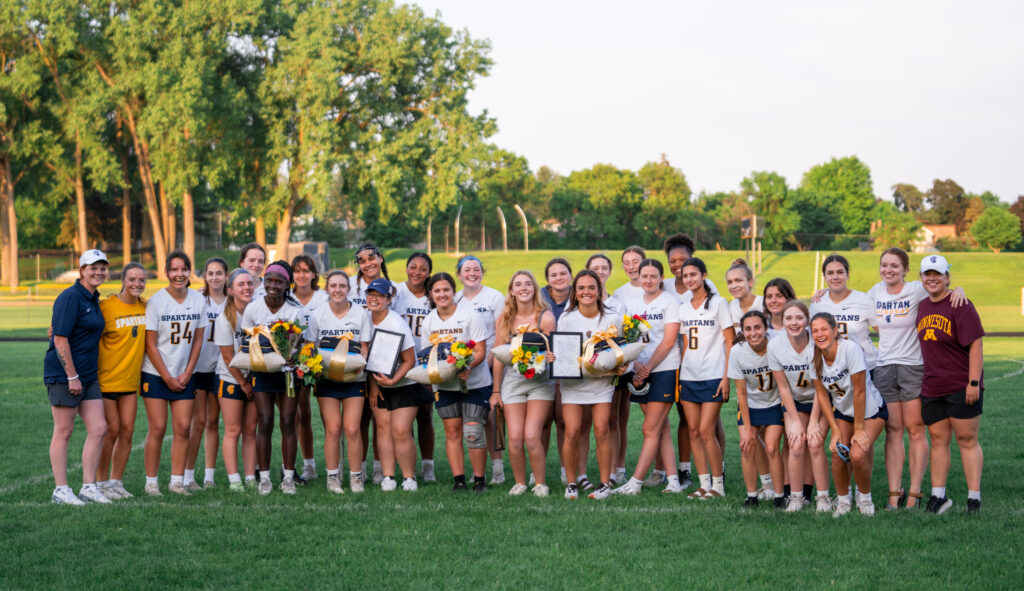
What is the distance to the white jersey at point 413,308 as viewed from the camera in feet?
27.1

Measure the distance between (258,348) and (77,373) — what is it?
1.38 m

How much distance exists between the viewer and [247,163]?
45.3m

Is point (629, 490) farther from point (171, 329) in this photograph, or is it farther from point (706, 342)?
point (171, 329)

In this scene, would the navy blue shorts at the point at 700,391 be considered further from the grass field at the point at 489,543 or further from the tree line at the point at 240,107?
the tree line at the point at 240,107

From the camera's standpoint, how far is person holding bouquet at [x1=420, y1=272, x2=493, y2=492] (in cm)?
750

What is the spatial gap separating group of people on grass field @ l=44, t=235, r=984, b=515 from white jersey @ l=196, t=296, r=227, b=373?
13 mm

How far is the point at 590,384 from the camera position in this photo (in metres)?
7.23

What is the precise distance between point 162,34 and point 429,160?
1413 centimetres

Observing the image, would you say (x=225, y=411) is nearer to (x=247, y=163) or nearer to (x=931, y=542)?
(x=931, y=542)

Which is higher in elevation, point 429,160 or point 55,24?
point 55,24

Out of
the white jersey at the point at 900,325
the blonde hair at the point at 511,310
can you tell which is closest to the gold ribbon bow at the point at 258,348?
the blonde hair at the point at 511,310

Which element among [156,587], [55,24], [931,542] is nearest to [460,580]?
→ [156,587]

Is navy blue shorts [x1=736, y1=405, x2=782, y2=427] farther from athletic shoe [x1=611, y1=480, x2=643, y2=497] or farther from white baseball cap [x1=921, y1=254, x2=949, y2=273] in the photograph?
white baseball cap [x1=921, y1=254, x2=949, y2=273]

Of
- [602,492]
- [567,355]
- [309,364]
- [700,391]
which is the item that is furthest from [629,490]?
[309,364]
